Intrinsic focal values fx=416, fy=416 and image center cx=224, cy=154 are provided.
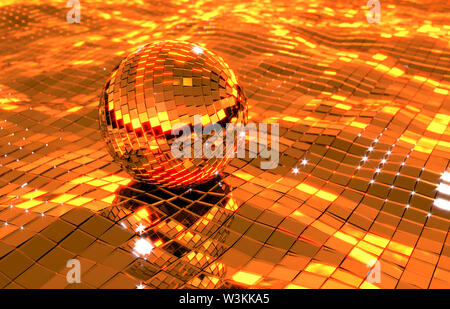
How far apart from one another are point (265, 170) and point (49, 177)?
1050mm

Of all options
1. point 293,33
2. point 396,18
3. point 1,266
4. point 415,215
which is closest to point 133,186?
point 1,266

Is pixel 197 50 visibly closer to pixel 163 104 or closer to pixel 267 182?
pixel 163 104

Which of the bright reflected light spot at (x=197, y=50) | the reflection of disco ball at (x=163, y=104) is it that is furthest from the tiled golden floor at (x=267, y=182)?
the bright reflected light spot at (x=197, y=50)

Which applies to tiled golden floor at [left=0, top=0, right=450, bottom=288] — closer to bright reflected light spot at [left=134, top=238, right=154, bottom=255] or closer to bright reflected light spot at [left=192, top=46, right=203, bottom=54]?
bright reflected light spot at [left=134, top=238, right=154, bottom=255]

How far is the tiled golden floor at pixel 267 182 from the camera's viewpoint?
152 centimetres

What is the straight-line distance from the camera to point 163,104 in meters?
1.44

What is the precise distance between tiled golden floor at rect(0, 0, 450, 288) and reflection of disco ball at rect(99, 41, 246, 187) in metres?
0.28

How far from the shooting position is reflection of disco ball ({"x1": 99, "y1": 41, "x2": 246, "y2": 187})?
145 centimetres

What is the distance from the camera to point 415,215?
5.90 ft

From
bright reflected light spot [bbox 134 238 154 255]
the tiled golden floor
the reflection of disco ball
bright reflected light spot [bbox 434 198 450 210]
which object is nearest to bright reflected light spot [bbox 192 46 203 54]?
the reflection of disco ball

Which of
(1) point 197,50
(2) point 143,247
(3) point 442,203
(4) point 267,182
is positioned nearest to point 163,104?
(1) point 197,50

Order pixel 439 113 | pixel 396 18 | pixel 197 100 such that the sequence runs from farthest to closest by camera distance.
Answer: pixel 396 18 → pixel 439 113 → pixel 197 100

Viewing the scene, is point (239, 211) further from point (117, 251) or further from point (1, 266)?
point (1, 266)

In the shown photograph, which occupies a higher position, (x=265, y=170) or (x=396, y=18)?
(x=396, y=18)
